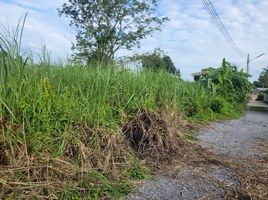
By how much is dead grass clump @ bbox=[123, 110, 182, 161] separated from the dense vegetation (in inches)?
0.5

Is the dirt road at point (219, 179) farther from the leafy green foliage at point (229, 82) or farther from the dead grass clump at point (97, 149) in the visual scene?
the leafy green foliage at point (229, 82)

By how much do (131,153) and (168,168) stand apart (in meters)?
0.49

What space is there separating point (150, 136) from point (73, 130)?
1.18 metres

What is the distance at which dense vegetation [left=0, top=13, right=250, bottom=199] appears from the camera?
2.68 metres

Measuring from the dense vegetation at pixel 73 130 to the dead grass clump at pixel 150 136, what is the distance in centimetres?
1

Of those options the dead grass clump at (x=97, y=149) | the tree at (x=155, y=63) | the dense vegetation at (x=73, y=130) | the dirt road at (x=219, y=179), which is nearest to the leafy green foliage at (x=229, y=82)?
the tree at (x=155, y=63)

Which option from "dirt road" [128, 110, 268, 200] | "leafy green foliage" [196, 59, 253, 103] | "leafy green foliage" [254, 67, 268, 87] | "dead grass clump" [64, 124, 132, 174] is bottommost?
"dirt road" [128, 110, 268, 200]

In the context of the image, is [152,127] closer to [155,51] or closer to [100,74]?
[100,74]

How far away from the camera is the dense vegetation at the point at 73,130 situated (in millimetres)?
2682

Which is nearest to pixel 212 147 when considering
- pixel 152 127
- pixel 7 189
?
pixel 152 127

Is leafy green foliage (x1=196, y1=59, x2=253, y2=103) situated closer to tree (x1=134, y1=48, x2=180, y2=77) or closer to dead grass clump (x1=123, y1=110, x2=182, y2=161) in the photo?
tree (x1=134, y1=48, x2=180, y2=77)

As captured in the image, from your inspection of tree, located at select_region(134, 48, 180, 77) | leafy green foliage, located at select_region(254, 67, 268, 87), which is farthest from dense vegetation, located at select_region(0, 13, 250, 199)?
leafy green foliage, located at select_region(254, 67, 268, 87)

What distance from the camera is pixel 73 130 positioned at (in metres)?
3.25

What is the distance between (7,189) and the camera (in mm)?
2465
